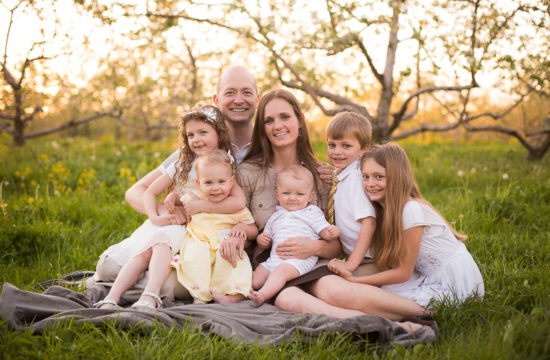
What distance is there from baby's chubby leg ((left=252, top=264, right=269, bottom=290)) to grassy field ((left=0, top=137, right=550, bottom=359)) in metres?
0.70

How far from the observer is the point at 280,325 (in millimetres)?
2602

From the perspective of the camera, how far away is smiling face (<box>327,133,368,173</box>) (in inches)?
127

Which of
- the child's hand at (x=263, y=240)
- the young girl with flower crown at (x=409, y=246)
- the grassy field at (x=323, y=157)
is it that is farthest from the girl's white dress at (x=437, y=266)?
the child's hand at (x=263, y=240)

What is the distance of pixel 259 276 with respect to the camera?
3141mm

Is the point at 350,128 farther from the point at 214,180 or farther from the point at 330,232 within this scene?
the point at 214,180

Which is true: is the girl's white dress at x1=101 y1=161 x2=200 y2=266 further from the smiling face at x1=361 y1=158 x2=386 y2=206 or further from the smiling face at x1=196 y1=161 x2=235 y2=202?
the smiling face at x1=361 y1=158 x2=386 y2=206

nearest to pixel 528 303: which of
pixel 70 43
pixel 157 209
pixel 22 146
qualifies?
pixel 157 209

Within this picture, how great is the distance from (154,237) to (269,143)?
1198 millimetres

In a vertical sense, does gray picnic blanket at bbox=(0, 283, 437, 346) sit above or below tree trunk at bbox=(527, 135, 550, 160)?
below

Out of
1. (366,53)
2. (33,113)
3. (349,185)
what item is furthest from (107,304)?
(33,113)

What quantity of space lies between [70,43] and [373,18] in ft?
12.4

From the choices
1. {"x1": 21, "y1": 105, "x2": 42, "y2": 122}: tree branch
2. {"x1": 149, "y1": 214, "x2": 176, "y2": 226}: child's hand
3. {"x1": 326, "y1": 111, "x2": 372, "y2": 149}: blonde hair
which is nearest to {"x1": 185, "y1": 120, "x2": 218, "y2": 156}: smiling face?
{"x1": 149, "y1": 214, "x2": 176, "y2": 226}: child's hand

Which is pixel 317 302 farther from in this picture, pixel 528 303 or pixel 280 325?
pixel 528 303

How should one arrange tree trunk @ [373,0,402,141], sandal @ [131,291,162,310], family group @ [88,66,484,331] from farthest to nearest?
tree trunk @ [373,0,402,141] → family group @ [88,66,484,331] → sandal @ [131,291,162,310]
